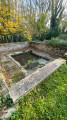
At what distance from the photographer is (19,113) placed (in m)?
1.06

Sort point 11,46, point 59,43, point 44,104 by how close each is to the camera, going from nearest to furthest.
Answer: point 44,104 < point 59,43 < point 11,46

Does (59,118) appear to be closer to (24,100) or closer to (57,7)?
(24,100)

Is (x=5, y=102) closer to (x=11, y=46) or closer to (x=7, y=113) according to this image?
(x=7, y=113)

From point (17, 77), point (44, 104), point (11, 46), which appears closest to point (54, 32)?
point (11, 46)

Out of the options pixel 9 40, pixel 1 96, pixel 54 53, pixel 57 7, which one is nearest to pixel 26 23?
pixel 9 40

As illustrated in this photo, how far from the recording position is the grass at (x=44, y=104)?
1078 mm

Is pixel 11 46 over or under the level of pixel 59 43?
under

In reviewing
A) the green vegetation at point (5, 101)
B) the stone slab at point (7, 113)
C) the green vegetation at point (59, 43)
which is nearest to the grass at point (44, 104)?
the stone slab at point (7, 113)

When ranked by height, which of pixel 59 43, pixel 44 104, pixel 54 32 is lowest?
pixel 44 104

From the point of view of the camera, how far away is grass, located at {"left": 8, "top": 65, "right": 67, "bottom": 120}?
42.4 inches

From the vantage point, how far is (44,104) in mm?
1273

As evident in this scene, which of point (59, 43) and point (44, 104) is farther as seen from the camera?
point (59, 43)

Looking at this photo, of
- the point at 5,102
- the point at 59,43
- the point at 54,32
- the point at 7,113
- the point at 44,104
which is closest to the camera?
the point at 7,113

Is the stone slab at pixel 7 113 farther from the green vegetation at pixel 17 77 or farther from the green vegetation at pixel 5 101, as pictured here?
the green vegetation at pixel 17 77
